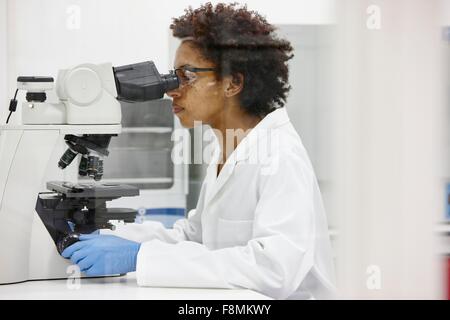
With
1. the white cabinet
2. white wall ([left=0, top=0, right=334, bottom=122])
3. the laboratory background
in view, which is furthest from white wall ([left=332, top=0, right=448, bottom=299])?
the white cabinet

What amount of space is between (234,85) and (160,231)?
452 mm

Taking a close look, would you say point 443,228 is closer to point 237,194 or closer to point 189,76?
point 237,194

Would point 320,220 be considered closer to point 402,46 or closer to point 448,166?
point 448,166

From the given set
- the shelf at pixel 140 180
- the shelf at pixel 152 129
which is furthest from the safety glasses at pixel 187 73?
the shelf at pixel 140 180

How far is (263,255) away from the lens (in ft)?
4.64

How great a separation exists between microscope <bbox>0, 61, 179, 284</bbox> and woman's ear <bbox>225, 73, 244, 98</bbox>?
0.46ft

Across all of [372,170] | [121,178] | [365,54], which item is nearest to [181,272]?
[121,178]

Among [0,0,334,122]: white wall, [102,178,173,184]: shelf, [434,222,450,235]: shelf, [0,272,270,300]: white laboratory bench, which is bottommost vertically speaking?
[0,272,270,300]: white laboratory bench

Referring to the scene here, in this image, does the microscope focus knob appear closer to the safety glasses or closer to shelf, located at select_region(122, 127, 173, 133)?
shelf, located at select_region(122, 127, 173, 133)

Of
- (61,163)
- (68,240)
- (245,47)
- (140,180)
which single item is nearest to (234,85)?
(245,47)

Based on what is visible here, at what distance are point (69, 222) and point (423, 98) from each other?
1.04 m

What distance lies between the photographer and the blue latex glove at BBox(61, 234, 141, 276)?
4.83 ft

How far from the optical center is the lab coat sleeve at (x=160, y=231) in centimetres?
155

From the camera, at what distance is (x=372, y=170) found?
5.19ft
